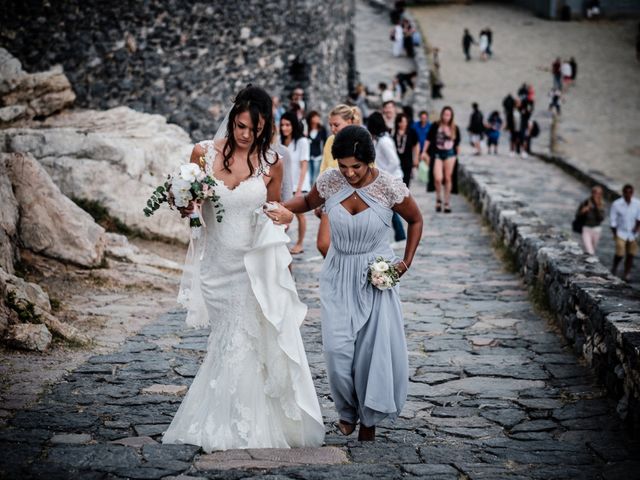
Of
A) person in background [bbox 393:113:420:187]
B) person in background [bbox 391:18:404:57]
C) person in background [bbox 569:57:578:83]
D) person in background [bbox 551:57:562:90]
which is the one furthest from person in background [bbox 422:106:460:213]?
person in background [bbox 569:57:578:83]

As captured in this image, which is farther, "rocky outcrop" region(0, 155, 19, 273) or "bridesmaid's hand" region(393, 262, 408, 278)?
"rocky outcrop" region(0, 155, 19, 273)

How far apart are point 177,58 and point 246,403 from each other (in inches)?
514

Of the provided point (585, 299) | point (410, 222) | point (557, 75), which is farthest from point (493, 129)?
point (410, 222)

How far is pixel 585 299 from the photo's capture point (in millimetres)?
7637

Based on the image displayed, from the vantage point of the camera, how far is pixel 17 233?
9.22 m

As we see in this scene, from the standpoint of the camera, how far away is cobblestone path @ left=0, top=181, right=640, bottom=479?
4.99 m

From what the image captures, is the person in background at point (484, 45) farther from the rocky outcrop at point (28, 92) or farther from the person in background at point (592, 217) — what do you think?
the rocky outcrop at point (28, 92)

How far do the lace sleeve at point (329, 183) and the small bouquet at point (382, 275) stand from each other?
0.54 meters

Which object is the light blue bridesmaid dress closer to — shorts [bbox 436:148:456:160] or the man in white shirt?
shorts [bbox 436:148:456:160]

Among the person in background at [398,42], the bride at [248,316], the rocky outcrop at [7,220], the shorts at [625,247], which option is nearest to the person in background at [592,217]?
the shorts at [625,247]

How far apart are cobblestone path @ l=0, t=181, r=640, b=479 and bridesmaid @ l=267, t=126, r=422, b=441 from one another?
29 cm

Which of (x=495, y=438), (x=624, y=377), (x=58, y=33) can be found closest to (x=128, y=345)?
(x=495, y=438)

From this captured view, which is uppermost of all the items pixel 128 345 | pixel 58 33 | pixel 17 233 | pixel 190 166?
pixel 58 33

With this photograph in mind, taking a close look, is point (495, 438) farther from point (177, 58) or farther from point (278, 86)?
point (278, 86)
